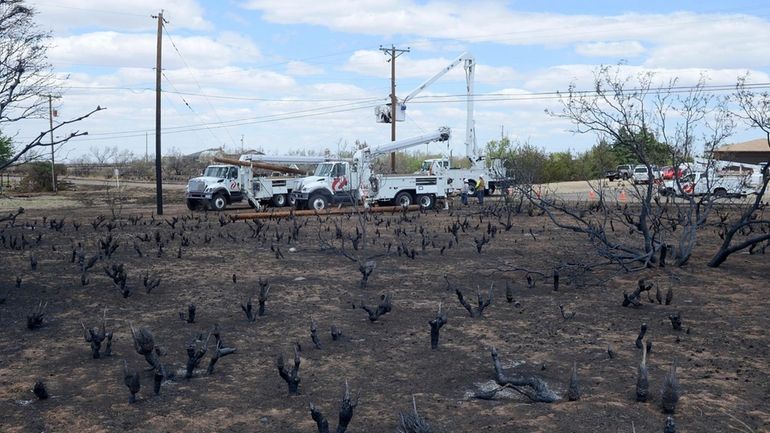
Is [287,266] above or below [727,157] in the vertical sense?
below

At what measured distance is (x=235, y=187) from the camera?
32.0 m

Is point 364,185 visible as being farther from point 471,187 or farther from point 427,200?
point 471,187

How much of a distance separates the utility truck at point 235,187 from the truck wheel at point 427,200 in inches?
213

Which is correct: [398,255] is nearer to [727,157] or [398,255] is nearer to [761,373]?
[761,373]

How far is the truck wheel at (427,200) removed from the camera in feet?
104

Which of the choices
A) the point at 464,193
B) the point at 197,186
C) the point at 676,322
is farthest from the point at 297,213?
the point at 676,322

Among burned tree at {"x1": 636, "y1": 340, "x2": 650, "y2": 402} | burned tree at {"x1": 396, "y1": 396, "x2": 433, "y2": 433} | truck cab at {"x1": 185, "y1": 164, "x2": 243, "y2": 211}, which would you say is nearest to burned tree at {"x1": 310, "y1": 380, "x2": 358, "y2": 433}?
burned tree at {"x1": 396, "y1": 396, "x2": 433, "y2": 433}

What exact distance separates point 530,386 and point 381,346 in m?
2.18

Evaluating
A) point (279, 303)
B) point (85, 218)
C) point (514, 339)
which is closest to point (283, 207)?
point (85, 218)

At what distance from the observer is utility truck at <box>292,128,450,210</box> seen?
99.1 ft

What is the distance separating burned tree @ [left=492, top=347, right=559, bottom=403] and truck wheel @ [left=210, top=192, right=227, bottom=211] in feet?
86.3

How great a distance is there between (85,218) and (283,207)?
8374mm

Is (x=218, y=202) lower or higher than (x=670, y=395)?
higher

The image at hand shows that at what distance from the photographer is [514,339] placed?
8.28 metres
